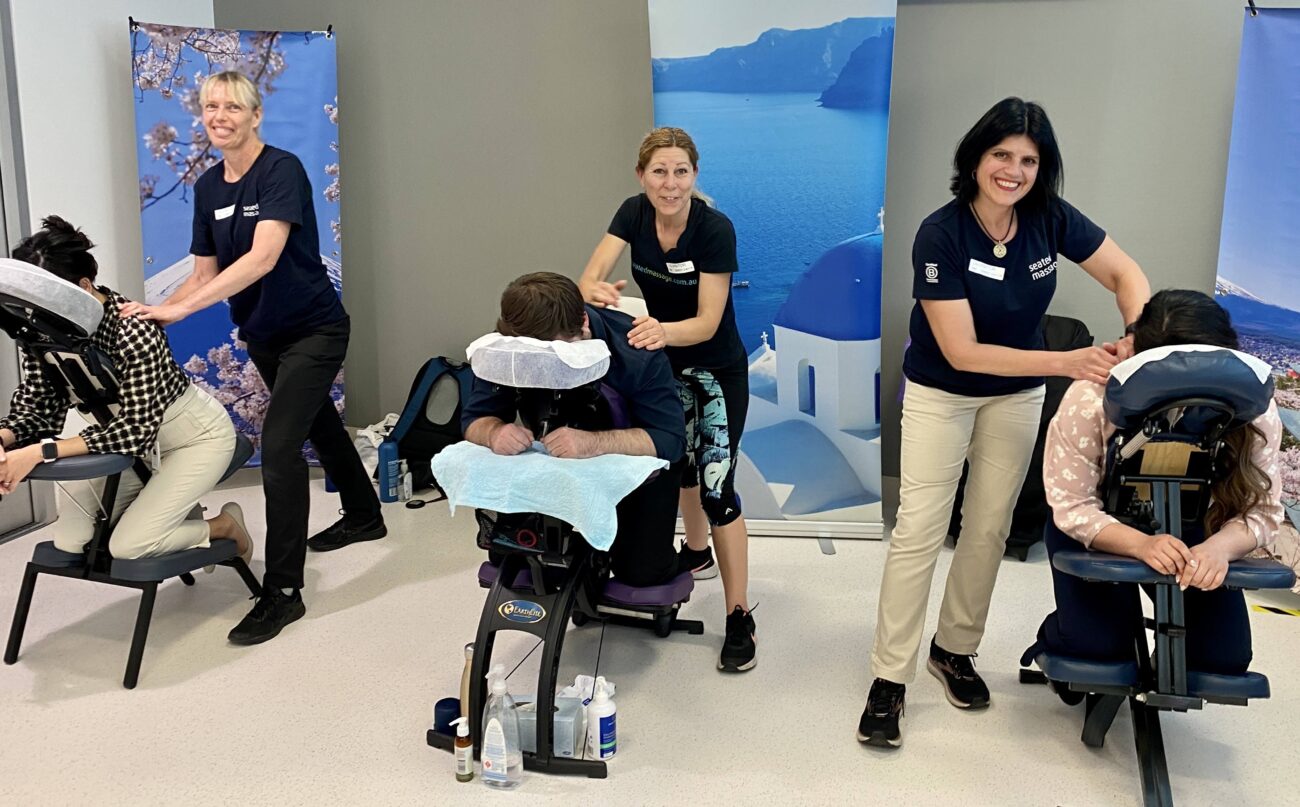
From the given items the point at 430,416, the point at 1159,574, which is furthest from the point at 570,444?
the point at 430,416

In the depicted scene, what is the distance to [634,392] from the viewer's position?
85.4 inches

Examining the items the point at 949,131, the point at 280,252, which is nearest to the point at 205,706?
the point at 280,252

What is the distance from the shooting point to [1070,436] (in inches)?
78.2

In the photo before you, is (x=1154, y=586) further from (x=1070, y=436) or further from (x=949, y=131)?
(x=949, y=131)

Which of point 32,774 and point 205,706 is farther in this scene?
point 205,706

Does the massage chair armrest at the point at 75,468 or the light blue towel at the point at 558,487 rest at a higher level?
the light blue towel at the point at 558,487

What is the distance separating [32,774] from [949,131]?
3334 mm

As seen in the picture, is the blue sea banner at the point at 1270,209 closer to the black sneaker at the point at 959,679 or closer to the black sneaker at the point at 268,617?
the black sneaker at the point at 959,679

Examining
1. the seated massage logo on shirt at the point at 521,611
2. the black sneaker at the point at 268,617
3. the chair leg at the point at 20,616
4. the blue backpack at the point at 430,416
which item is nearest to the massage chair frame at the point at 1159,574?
the seated massage logo on shirt at the point at 521,611

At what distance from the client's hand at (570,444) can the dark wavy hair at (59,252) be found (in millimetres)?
1293

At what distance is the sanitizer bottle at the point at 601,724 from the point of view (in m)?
2.15

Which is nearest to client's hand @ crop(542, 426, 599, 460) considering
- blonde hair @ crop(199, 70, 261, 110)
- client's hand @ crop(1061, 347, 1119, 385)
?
client's hand @ crop(1061, 347, 1119, 385)

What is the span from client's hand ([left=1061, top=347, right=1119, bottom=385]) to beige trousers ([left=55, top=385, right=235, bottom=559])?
2.12 meters

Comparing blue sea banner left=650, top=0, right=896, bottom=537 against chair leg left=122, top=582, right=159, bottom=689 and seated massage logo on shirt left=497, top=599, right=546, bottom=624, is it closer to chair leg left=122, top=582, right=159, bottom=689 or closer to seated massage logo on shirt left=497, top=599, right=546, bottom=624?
seated massage logo on shirt left=497, top=599, right=546, bottom=624
